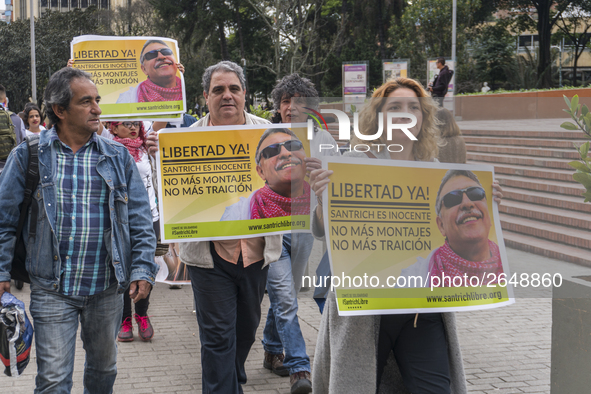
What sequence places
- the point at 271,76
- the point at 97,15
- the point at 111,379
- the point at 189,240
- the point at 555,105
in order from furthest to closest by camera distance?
the point at 97,15 → the point at 271,76 → the point at 555,105 → the point at 189,240 → the point at 111,379

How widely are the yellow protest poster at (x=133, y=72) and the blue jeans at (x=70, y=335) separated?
2.27m

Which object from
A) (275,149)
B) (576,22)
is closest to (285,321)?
(275,149)

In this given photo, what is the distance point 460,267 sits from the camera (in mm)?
2799

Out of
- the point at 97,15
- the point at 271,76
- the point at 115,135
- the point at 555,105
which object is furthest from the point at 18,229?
the point at 97,15

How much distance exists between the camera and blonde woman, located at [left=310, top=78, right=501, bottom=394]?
275 cm

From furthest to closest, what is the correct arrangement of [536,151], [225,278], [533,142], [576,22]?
[576,22]
[533,142]
[536,151]
[225,278]

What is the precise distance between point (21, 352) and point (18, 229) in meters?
0.58

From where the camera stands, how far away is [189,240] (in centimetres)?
356

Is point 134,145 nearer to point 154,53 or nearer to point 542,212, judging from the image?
point 154,53

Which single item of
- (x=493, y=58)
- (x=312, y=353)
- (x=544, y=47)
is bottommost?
(x=312, y=353)

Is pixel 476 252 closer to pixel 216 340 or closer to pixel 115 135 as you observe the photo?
pixel 216 340

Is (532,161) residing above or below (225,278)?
above

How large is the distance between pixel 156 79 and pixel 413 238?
128 inches

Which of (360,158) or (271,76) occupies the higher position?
(271,76)
